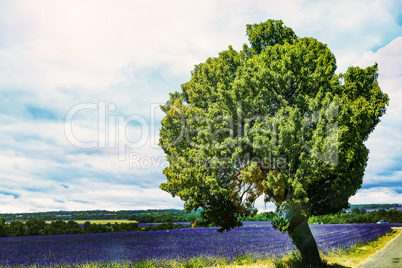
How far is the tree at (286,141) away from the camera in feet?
45.0

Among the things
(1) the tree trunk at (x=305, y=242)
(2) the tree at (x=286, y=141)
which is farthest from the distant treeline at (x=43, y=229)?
(1) the tree trunk at (x=305, y=242)

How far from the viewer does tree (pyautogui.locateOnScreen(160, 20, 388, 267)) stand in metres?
13.7

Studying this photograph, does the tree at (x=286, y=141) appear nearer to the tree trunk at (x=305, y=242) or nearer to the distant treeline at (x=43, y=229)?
the tree trunk at (x=305, y=242)

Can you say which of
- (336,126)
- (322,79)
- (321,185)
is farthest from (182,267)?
(322,79)

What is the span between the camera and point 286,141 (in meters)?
13.3

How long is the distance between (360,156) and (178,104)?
485 inches

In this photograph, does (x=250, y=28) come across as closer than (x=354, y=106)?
No

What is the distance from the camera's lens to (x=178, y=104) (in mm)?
22016

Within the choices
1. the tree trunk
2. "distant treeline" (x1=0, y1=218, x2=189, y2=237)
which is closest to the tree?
the tree trunk

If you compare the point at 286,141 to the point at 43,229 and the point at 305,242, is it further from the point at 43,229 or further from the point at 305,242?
the point at 43,229

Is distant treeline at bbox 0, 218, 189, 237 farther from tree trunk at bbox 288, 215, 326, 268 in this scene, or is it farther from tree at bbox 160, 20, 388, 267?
tree trunk at bbox 288, 215, 326, 268

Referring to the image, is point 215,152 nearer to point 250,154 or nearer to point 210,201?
point 250,154

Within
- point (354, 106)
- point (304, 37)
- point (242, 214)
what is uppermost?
point (304, 37)

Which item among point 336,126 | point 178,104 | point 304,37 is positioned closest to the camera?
point 336,126
